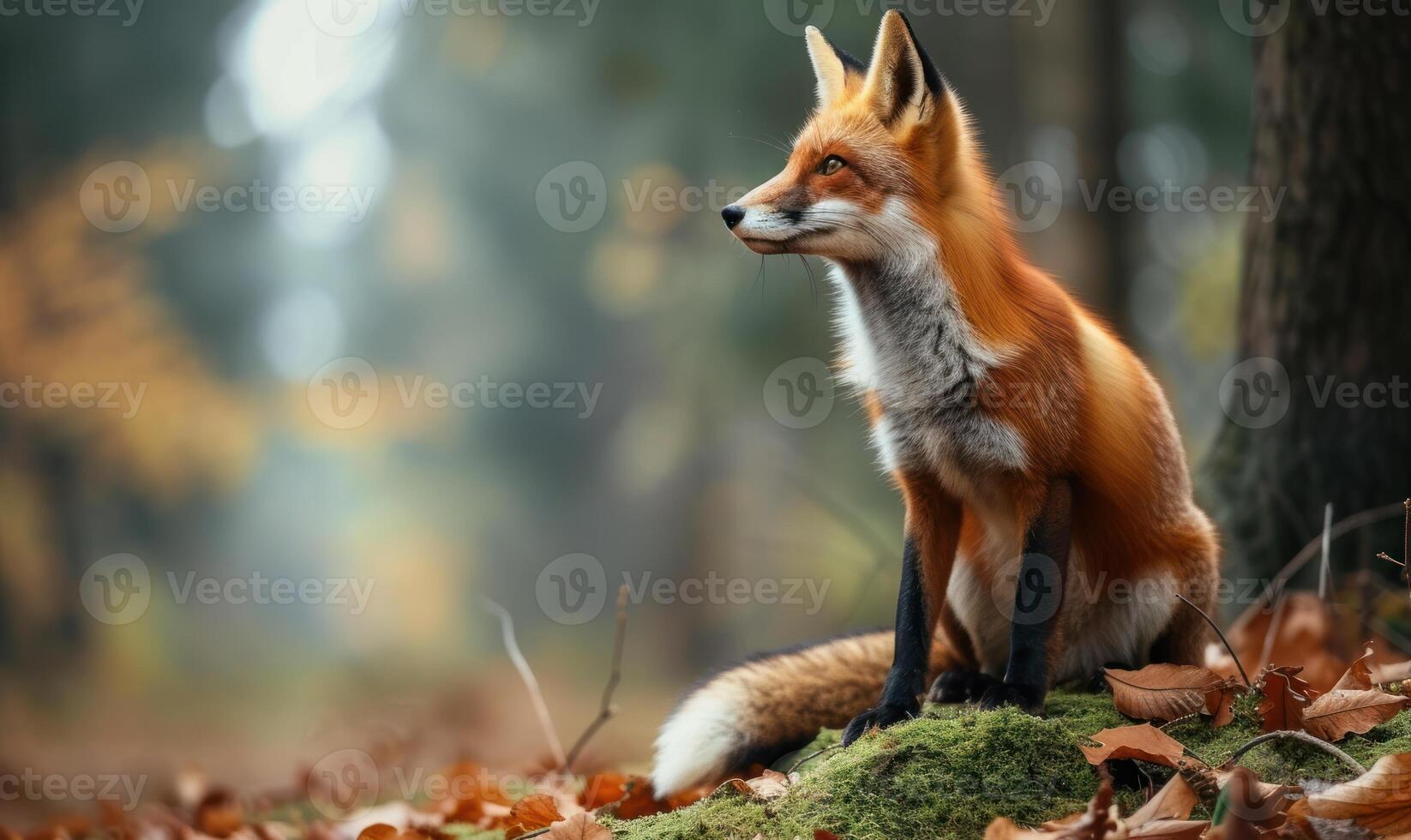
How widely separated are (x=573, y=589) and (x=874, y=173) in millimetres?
18379

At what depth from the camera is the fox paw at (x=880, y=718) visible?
8.96ft

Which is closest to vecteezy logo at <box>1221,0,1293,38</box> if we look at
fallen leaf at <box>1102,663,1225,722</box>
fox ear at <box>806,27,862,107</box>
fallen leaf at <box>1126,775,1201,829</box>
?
fox ear at <box>806,27,862,107</box>

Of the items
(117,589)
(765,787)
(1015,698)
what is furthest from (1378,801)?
(117,589)

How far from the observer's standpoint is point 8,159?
44.2ft

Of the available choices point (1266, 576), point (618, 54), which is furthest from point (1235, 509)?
point (618, 54)

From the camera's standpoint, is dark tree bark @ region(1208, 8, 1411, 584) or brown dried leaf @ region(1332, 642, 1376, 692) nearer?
brown dried leaf @ region(1332, 642, 1376, 692)

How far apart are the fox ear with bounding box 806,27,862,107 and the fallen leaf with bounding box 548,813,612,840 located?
237 cm

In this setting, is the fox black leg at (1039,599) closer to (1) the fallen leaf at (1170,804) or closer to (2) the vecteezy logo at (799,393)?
(1) the fallen leaf at (1170,804)

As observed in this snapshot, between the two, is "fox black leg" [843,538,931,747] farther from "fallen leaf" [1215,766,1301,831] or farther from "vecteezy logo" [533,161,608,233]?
"vecteezy logo" [533,161,608,233]

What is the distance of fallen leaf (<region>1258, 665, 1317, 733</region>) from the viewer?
2.45 metres

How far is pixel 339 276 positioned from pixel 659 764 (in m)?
19.2

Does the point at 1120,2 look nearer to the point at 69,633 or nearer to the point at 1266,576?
the point at 1266,576

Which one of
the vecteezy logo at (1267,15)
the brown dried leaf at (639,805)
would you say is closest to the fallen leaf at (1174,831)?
the brown dried leaf at (639,805)

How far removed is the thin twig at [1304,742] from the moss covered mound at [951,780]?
2 cm
